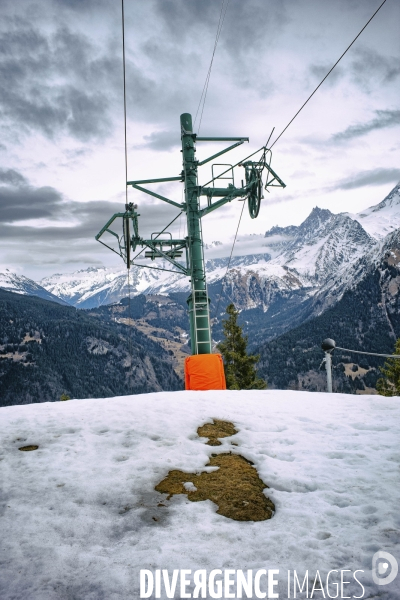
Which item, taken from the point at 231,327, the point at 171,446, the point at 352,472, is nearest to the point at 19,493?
the point at 171,446

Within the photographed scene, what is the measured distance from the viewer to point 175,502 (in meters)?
6.02

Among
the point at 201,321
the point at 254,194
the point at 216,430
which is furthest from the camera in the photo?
the point at 254,194

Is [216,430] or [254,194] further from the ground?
[254,194]

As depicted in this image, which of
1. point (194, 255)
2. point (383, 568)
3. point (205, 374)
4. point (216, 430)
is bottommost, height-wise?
point (383, 568)

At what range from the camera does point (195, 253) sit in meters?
16.8

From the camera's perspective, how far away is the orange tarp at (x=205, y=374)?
1480 centimetres

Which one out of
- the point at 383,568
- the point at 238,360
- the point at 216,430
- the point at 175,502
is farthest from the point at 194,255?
the point at 238,360

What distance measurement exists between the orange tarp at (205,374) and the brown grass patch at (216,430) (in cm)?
499

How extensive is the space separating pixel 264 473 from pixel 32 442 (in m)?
5.12

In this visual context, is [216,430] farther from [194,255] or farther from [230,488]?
[194,255]

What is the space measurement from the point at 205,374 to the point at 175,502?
887 centimetres

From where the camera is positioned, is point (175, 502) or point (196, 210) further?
point (196, 210)

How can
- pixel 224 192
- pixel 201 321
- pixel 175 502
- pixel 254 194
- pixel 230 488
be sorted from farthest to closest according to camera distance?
pixel 254 194 < pixel 224 192 < pixel 201 321 < pixel 230 488 < pixel 175 502

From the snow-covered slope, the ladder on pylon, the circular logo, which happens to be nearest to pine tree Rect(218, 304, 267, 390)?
the ladder on pylon
